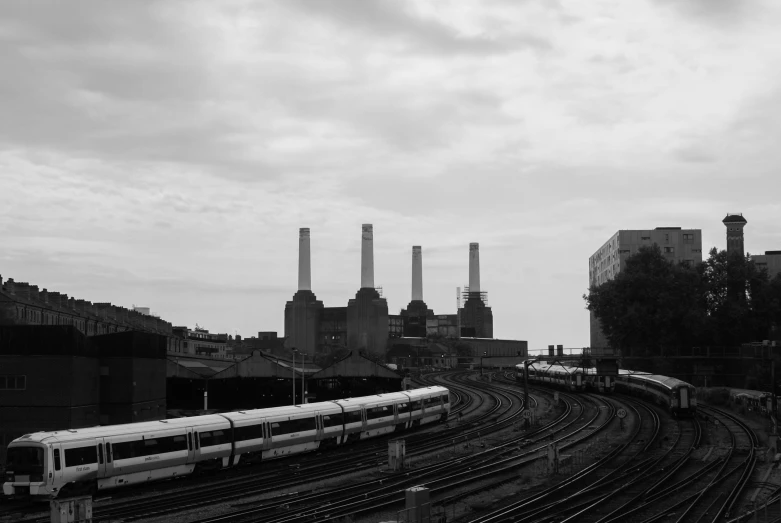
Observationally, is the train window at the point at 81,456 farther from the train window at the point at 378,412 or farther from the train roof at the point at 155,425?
the train window at the point at 378,412

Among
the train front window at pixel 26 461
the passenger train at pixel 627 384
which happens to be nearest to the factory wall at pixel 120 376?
the train front window at pixel 26 461

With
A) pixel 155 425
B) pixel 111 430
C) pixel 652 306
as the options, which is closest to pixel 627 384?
pixel 652 306

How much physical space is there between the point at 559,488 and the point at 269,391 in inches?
1846

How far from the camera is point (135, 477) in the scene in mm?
35000

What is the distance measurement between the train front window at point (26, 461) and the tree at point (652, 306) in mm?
74184

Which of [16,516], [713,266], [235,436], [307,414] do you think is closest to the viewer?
[16,516]

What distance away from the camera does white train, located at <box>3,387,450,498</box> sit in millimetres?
32125

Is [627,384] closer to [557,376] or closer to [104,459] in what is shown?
[557,376]

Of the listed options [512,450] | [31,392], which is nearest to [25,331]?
[31,392]

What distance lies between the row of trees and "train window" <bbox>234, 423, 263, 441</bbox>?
62.7 metres

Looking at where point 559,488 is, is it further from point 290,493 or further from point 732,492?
point 290,493

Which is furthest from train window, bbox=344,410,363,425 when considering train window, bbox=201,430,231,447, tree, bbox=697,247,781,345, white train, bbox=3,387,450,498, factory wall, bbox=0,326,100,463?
tree, bbox=697,247,781,345

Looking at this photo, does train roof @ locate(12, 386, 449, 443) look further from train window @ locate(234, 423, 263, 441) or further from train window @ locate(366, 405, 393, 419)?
train window @ locate(366, 405, 393, 419)

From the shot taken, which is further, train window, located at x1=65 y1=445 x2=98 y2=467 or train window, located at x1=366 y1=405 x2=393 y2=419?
train window, located at x1=366 y1=405 x2=393 y2=419
